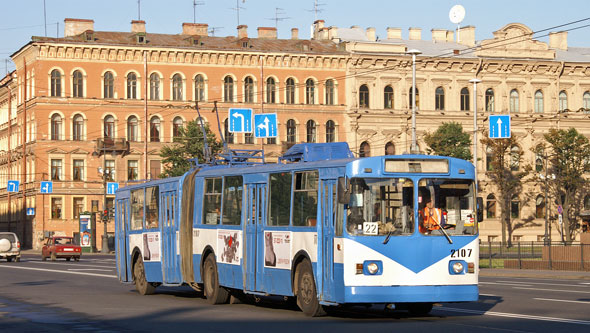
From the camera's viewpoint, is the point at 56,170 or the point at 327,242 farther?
the point at 56,170

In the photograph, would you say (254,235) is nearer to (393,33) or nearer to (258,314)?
(258,314)

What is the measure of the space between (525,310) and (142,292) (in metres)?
9.83

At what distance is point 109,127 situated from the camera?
8069 centimetres

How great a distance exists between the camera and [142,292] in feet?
83.5

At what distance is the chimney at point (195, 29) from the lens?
85.6m

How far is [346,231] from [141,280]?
10.00m

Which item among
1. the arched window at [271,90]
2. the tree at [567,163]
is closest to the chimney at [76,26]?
the arched window at [271,90]

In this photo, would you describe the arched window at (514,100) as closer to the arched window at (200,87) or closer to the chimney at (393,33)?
the chimney at (393,33)

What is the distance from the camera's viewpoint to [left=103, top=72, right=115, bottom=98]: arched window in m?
80.1

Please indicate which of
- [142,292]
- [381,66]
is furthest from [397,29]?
[142,292]

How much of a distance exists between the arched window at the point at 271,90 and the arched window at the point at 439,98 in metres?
12.6

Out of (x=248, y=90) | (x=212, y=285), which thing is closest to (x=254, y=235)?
(x=212, y=285)

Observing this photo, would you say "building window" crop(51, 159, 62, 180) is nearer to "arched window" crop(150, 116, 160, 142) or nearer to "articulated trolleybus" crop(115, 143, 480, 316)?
"arched window" crop(150, 116, 160, 142)

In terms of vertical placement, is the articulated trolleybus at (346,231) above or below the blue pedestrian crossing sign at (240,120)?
below
